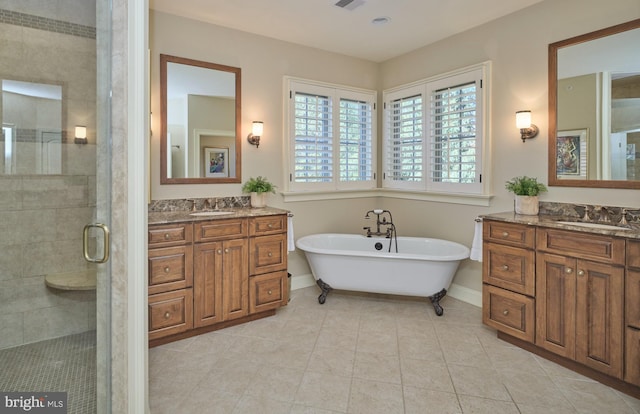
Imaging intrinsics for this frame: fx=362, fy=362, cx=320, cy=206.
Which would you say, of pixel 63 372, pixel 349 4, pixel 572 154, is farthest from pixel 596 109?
pixel 63 372

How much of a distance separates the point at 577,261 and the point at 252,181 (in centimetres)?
288

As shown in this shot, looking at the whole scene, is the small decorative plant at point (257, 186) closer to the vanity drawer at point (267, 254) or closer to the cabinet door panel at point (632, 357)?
the vanity drawer at point (267, 254)

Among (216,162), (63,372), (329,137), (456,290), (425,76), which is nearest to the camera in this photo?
(63,372)

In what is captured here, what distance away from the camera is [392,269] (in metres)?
3.46

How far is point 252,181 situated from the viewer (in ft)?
12.5

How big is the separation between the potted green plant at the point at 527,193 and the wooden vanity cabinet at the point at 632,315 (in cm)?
96

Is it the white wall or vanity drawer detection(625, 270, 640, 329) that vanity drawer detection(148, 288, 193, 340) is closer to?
the white wall

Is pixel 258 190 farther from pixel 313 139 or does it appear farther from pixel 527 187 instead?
pixel 527 187

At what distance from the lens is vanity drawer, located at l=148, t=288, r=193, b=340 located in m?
2.82

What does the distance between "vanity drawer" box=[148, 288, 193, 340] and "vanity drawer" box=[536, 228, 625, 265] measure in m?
2.77

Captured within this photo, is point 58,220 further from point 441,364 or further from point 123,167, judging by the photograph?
point 441,364

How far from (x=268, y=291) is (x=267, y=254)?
1.15 ft

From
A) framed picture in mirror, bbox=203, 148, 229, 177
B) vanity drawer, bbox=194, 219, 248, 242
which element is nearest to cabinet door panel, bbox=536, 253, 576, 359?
vanity drawer, bbox=194, 219, 248, 242

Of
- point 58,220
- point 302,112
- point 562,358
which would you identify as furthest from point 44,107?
point 562,358
